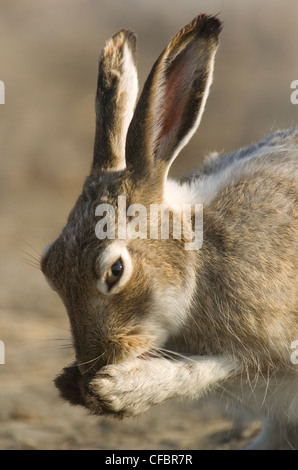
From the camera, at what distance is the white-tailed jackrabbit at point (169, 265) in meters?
2.61

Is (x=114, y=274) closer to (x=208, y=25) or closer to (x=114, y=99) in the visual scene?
(x=114, y=99)

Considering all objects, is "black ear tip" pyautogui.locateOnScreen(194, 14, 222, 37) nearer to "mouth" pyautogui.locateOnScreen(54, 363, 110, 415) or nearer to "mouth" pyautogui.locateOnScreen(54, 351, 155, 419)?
"mouth" pyautogui.locateOnScreen(54, 351, 155, 419)

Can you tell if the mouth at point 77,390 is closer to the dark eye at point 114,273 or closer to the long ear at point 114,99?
the dark eye at point 114,273

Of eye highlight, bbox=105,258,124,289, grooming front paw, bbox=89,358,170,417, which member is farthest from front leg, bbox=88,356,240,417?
eye highlight, bbox=105,258,124,289

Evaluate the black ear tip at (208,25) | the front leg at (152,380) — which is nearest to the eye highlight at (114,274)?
the front leg at (152,380)

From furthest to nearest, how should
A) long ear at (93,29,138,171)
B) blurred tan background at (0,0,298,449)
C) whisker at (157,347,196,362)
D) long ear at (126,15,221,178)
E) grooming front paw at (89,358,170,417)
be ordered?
blurred tan background at (0,0,298,449)
long ear at (93,29,138,171)
whisker at (157,347,196,362)
long ear at (126,15,221,178)
grooming front paw at (89,358,170,417)

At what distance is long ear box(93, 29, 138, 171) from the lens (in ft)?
9.50

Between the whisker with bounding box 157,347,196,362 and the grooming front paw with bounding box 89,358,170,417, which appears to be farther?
the whisker with bounding box 157,347,196,362

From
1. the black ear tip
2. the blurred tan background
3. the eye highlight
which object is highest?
the blurred tan background

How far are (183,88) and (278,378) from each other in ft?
3.68

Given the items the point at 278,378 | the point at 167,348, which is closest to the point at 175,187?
the point at 167,348

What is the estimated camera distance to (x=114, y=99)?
2926 mm

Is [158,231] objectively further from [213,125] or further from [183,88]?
[213,125]

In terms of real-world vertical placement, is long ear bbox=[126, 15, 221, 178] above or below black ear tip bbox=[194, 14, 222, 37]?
below
